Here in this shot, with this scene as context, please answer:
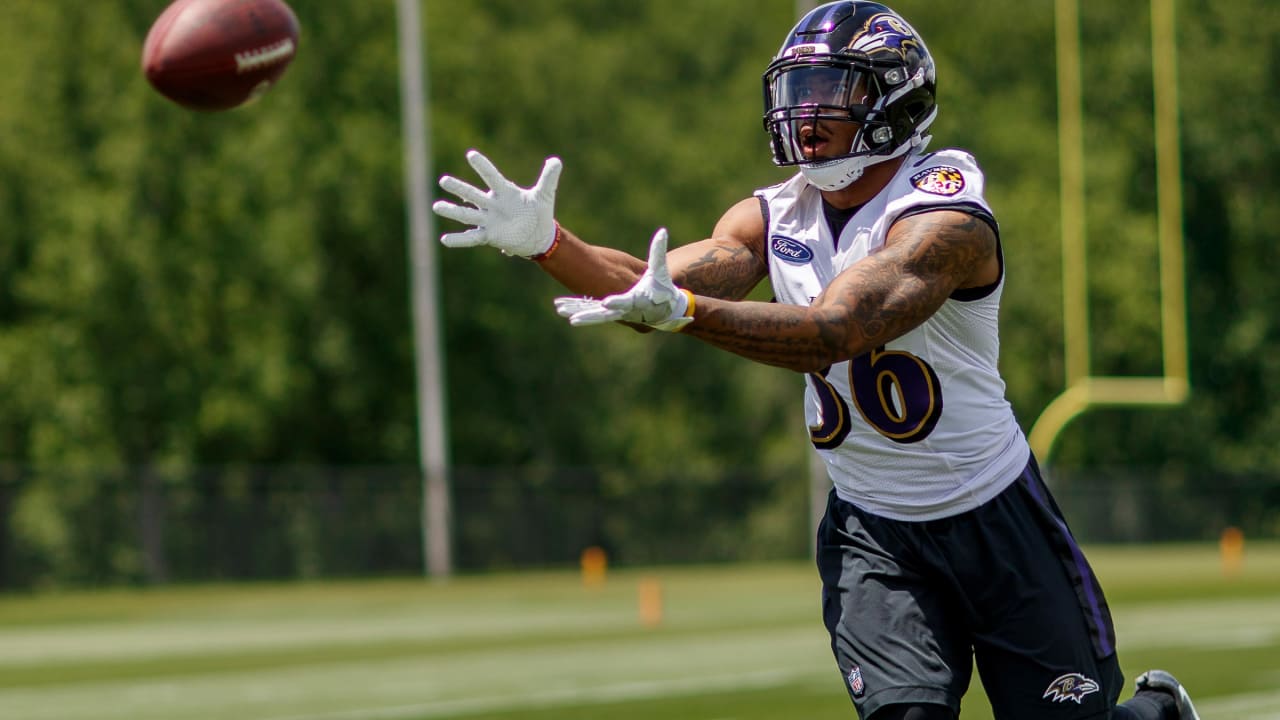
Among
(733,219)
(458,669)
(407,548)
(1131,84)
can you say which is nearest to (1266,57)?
(1131,84)

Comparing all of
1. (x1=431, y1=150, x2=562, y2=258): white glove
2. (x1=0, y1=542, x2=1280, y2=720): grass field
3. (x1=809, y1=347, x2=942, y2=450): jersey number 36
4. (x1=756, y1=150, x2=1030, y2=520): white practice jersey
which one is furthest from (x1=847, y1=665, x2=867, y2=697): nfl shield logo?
(x1=0, y1=542, x2=1280, y2=720): grass field

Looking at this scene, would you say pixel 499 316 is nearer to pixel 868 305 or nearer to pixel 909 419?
pixel 909 419

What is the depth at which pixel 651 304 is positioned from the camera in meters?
3.52

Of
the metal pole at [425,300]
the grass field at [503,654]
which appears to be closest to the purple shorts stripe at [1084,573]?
the grass field at [503,654]

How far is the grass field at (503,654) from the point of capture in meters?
8.69

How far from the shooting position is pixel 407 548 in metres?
26.8

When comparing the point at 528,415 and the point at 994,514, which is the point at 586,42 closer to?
the point at 528,415

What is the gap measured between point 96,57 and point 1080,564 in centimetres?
2678

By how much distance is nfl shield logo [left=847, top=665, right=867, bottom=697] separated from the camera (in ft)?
13.3

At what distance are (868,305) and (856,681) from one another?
894 mm

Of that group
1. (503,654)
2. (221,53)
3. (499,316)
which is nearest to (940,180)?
(221,53)

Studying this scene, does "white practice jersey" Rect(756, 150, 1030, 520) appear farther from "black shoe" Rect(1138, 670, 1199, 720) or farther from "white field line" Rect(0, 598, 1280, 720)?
"white field line" Rect(0, 598, 1280, 720)

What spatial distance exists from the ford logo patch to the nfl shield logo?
92 cm

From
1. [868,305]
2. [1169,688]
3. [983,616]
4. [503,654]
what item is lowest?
[503,654]
